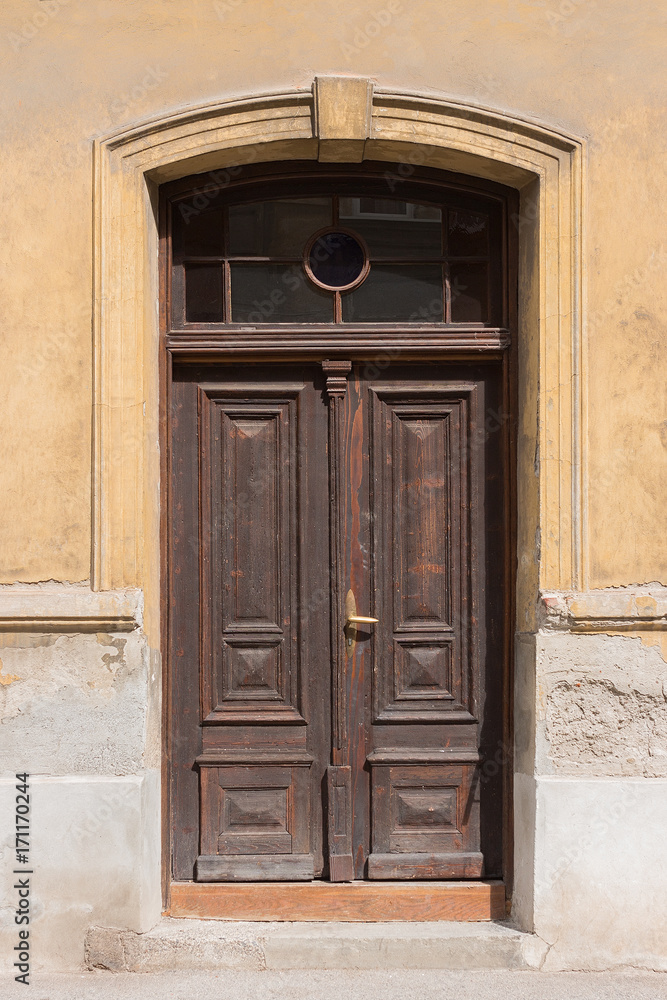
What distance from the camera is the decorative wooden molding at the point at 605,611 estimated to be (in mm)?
3750

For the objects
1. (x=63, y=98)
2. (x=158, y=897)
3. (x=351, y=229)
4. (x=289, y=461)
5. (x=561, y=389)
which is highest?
(x=63, y=98)

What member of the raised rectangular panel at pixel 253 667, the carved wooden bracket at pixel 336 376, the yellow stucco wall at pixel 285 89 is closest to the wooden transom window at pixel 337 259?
the carved wooden bracket at pixel 336 376

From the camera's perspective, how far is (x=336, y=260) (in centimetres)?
419

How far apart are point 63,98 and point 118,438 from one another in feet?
5.06

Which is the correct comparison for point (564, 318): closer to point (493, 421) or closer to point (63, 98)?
point (493, 421)

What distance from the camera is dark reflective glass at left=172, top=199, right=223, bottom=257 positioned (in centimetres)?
417

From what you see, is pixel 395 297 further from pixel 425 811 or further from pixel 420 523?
pixel 425 811

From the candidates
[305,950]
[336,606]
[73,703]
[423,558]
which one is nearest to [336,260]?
[423,558]

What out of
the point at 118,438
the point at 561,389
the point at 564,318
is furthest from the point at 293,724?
the point at 564,318

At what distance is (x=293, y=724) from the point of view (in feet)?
13.4

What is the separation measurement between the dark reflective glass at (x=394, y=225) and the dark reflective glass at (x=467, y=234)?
63 mm

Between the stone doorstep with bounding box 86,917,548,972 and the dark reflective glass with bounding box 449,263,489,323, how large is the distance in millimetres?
2816

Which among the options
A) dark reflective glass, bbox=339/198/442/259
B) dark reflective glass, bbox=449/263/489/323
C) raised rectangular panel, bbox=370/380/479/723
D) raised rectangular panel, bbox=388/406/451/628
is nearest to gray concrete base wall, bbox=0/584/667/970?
raised rectangular panel, bbox=370/380/479/723

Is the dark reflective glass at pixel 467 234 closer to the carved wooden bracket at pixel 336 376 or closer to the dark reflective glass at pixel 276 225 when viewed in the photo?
the dark reflective glass at pixel 276 225
